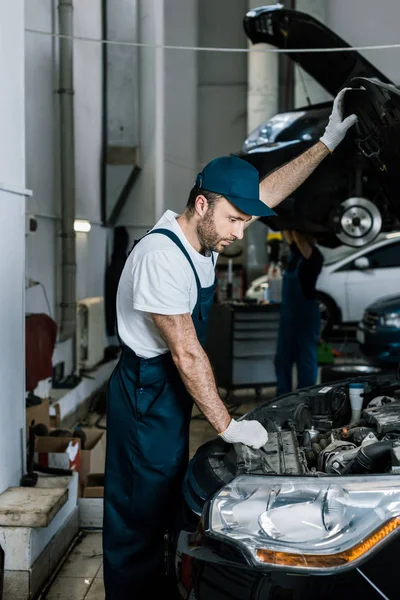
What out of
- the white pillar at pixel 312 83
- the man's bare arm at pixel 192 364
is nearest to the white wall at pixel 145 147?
the white pillar at pixel 312 83

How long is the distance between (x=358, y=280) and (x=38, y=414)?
561cm

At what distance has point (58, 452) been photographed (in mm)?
3434

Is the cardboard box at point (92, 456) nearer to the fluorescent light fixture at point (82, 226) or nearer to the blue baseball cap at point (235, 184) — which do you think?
the blue baseball cap at point (235, 184)

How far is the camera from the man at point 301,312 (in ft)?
16.6

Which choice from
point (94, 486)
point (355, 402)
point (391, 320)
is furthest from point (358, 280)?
point (355, 402)

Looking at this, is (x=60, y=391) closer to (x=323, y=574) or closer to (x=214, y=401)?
(x=214, y=401)

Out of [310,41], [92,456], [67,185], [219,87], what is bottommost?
[92,456]

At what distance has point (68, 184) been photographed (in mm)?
5492

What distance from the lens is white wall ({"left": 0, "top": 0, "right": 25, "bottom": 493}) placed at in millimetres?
2727

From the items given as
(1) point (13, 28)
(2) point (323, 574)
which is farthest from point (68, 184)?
(2) point (323, 574)

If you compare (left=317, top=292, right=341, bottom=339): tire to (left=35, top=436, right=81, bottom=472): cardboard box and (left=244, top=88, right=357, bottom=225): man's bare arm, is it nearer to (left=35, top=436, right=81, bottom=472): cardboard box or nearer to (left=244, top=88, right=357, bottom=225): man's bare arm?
(left=35, top=436, right=81, bottom=472): cardboard box

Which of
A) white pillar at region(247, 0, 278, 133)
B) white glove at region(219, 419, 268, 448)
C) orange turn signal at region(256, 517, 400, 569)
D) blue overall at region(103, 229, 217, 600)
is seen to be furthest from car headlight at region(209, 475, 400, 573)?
white pillar at region(247, 0, 278, 133)

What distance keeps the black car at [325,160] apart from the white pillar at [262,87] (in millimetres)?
5210

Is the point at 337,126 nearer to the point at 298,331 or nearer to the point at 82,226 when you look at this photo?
the point at 298,331
